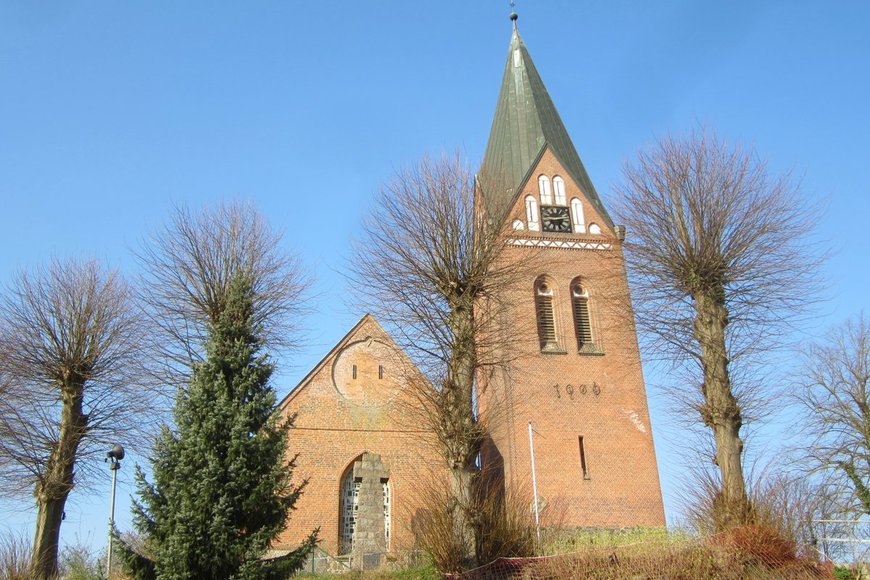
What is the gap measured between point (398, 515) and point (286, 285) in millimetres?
7407

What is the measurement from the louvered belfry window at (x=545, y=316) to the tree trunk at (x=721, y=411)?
32.9ft

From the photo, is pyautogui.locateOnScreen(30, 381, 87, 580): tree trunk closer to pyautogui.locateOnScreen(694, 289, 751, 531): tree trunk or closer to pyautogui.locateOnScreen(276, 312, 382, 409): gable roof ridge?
pyautogui.locateOnScreen(276, 312, 382, 409): gable roof ridge

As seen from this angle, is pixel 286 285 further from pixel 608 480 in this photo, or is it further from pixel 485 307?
pixel 608 480

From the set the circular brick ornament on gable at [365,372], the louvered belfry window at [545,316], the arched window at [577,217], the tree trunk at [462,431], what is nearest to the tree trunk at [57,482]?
the circular brick ornament on gable at [365,372]

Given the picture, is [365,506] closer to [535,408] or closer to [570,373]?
[535,408]

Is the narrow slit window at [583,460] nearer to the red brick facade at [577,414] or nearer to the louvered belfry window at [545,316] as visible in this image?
the red brick facade at [577,414]

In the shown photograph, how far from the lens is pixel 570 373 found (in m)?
25.0

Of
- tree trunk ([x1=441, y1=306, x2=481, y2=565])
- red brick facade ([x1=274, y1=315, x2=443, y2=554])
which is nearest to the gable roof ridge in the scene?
red brick facade ([x1=274, y1=315, x2=443, y2=554])

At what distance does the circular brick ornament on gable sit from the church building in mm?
33

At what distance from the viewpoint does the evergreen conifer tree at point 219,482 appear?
11297 millimetres

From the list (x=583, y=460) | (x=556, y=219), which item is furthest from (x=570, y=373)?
(x=556, y=219)

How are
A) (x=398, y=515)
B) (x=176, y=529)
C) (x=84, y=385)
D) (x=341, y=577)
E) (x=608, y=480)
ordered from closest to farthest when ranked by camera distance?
(x=176, y=529) < (x=341, y=577) < (x=84, y=385) < (x=398, y=515) < (x=608, y=480)

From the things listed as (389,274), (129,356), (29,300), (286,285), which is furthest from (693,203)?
(29,300)

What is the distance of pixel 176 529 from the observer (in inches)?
440
